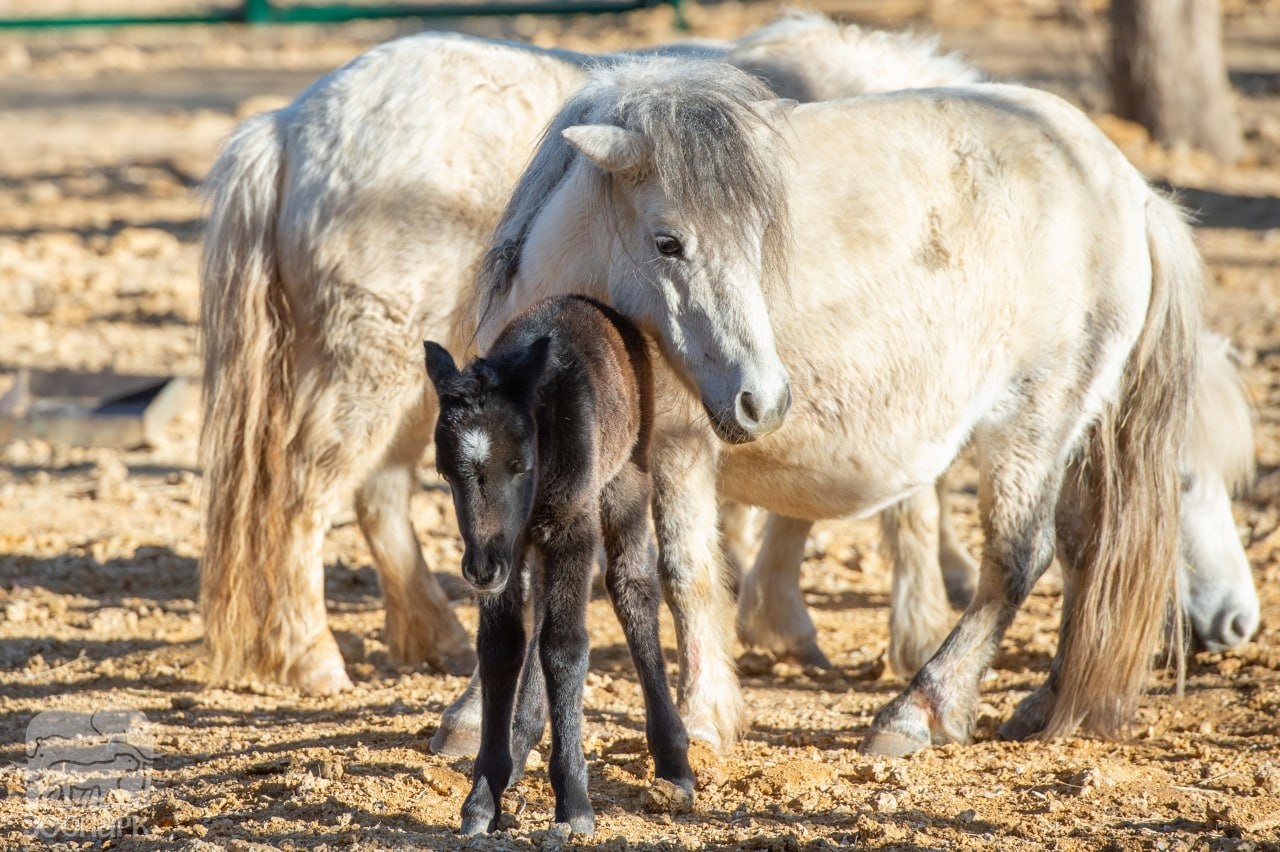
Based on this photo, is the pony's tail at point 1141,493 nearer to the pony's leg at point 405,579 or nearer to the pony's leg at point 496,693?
the pony's leg at point 496,693

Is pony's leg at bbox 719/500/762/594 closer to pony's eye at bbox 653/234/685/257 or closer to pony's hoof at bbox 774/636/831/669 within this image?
pony's hoof at bbox 774/636/831/669

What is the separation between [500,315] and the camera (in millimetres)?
3928

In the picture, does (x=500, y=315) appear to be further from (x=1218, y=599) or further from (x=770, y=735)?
(x=1218, y=599)

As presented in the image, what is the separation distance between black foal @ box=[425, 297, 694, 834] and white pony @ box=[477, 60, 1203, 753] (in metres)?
0.28

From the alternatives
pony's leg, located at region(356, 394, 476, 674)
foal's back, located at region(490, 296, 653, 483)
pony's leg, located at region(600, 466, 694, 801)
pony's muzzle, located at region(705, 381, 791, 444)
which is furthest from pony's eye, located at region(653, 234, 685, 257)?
pony's leg, located at region(356, 394, 476, 674)

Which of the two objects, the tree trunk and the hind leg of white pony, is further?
the tree trunk

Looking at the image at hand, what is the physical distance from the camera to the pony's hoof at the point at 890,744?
4090 mm

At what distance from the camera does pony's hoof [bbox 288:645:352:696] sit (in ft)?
15.4

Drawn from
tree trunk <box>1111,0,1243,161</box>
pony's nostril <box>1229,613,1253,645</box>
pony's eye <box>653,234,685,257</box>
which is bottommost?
pony's nostril <box>1229,613,1253,645</box>

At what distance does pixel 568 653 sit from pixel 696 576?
0.78 m

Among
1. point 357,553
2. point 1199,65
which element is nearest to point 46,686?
point 357,553

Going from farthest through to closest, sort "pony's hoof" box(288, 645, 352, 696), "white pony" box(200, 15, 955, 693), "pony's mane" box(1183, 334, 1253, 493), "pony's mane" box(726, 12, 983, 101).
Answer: "pony's mane" box(726, 12, 983, 101) → "pony's mane" box(1183, 334, 1253, 493) → "pony's hoof" box(288, 645, 352, 696) → "white pony" box(200, 15, 955, 693)

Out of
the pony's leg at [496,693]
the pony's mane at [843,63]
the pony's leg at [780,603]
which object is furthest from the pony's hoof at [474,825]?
the pony's mane at [843,63]

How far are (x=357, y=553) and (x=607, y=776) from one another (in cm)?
275
